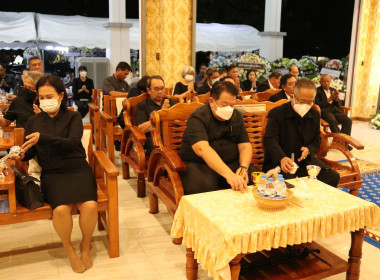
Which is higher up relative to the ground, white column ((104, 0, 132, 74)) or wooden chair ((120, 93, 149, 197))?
white column ((104, 0, 132, 74))

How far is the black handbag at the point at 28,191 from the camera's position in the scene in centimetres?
285

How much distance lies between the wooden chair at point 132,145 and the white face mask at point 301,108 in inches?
63.4

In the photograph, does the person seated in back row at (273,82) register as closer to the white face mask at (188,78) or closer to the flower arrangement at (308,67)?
the white face mask at (188,78)

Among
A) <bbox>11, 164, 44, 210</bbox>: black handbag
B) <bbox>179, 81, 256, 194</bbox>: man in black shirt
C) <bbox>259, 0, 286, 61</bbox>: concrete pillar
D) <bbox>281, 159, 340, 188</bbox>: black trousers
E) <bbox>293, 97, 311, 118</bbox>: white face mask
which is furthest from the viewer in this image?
<bbox>259, 0, 286, 61</bbox>: concrete pillar

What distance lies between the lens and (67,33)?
35.7ft

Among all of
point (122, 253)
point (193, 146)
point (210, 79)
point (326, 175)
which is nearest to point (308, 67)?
point (210, 79)

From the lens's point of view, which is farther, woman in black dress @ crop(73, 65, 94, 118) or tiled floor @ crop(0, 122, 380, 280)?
woman in black dress @ crop(73, 65, 94, 118)

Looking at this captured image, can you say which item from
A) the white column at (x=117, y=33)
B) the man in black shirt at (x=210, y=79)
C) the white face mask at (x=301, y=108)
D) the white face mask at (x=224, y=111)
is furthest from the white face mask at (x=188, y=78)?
the white column at (x=117, y=33)

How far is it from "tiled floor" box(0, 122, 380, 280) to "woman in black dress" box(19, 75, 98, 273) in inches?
7.7

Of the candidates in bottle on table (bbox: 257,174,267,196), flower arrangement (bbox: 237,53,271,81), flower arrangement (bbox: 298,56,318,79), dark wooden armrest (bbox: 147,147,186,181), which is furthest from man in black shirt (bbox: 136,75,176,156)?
flower arrangement (bbox: 298,56,318,79)

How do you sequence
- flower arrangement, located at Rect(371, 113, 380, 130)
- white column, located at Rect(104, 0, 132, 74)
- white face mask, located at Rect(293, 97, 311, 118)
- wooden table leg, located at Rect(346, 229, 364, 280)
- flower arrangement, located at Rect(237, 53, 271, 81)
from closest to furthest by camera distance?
wooden table leg, located at Rect(346, 229, 364, 280), white face mask, located at Rect(293, 97, 311, 118), flower arrangement, located at Rect(237, 53, 271, 81), flower arrangement, located at Rect(371, 113, 380, 130), white column, located at Rect(104, 0, 132, 74)

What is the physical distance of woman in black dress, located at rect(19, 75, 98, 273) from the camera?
2.91 metres

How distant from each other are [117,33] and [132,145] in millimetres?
5499

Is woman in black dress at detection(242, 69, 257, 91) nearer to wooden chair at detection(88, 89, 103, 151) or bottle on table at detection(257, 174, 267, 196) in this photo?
wooden chair at detection(88, 89, 103, 151)
